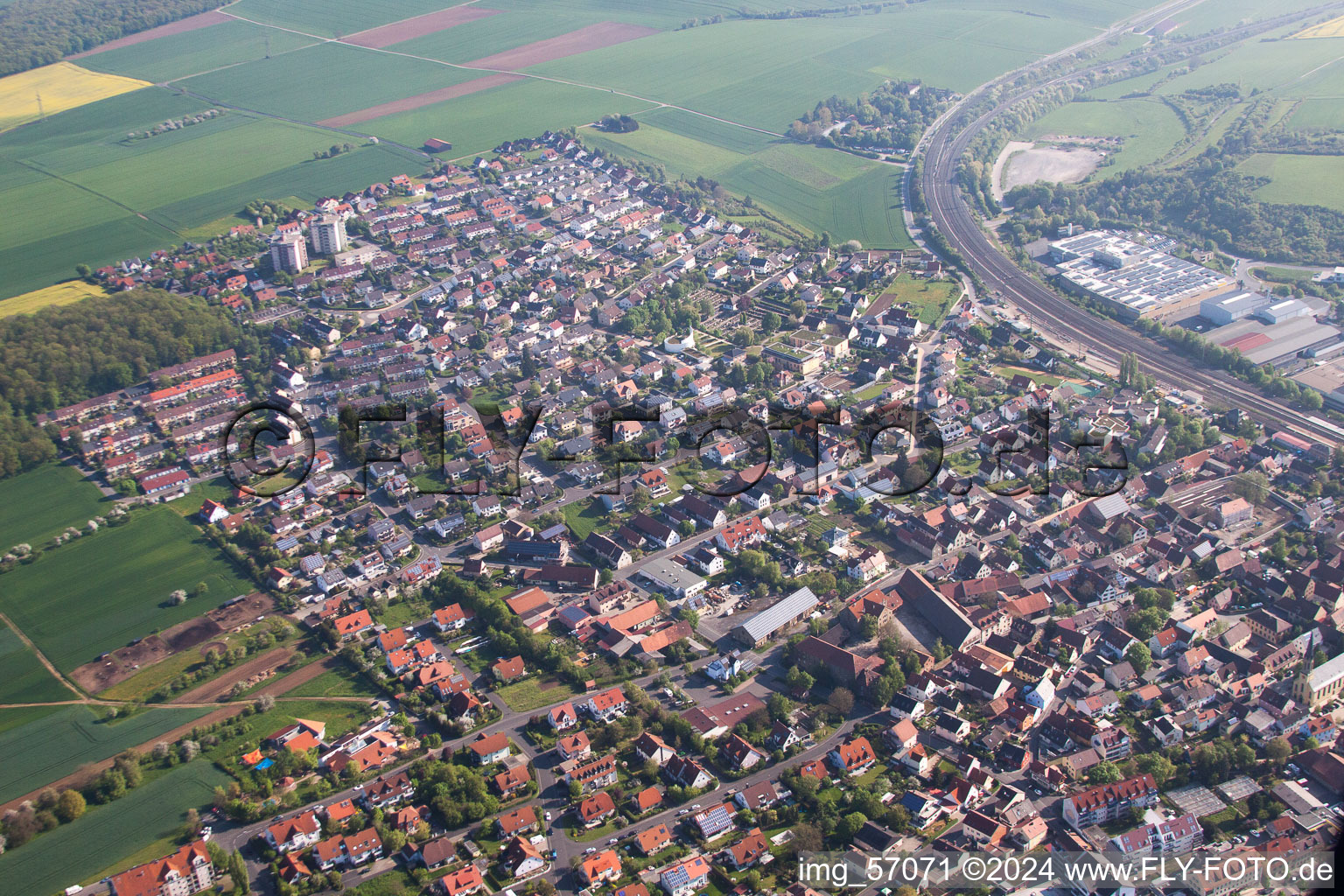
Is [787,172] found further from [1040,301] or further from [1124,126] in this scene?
[1124,126]

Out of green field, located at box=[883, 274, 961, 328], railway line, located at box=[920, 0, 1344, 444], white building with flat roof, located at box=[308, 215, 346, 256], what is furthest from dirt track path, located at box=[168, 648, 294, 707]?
railway line, located at box=[920, 0, 1344, 444]

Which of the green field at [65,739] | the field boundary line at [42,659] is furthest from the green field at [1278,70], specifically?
the field boundary line at [42,659]

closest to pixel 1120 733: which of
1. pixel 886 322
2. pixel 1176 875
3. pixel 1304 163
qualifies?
pixel 1176 875

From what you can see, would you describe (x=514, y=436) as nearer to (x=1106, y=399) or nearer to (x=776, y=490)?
(x=776, y=490)


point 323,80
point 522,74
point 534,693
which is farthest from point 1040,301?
point 323,80

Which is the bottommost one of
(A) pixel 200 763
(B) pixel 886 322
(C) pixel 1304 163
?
(A) pixel 200 763

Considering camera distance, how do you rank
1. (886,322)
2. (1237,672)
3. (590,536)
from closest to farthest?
(1237,672) → (590,536) → (886,322)
